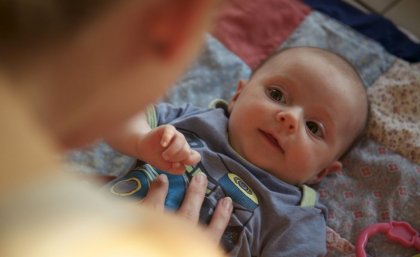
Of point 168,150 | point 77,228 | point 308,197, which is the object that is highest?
point 77,228

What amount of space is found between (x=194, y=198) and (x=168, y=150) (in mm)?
104

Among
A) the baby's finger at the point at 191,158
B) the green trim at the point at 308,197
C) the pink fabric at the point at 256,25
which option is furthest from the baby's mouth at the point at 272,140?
the pink fabric at the point at 256,25

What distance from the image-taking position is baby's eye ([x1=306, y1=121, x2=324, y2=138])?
105 centimetres

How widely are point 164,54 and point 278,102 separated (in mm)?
713

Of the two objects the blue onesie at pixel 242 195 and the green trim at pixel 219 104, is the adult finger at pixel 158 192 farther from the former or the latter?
the green trim at pixel 219 104

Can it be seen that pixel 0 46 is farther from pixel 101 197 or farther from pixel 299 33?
pixel 299 33

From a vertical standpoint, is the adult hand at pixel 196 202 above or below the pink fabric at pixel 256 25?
below

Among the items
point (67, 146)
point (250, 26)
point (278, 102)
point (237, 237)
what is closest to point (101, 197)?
point (67, 146)

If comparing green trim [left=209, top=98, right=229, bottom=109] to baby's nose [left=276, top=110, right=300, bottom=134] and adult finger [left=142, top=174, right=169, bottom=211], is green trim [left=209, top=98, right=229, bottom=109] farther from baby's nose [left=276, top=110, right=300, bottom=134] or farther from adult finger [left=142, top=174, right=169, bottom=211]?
adult finger [left=142, top=174, right=169, bottom=211]

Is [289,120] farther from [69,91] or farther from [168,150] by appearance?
[69,91]

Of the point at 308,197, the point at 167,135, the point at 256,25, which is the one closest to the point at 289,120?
the point at 308,197

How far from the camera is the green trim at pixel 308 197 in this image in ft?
3.32

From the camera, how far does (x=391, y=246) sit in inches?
40.8

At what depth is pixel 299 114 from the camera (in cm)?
101
